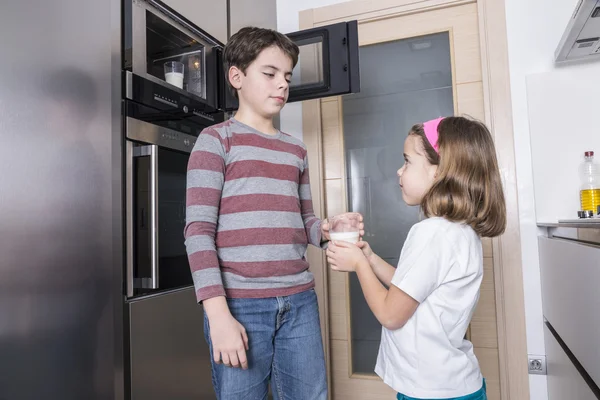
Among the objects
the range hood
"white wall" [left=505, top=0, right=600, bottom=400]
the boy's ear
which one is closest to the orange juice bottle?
"white wall" [left=505, top=0, right=600, bottom=400]

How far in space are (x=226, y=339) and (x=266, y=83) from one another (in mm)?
596

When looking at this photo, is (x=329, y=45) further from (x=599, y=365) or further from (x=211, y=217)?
(x=599, y=365)

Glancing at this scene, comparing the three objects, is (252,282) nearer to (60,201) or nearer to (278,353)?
(278,353)

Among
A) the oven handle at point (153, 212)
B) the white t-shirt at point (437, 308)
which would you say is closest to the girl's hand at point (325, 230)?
the white t-shirt at point (437, 308)

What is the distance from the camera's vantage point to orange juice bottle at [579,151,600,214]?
64.6 inches

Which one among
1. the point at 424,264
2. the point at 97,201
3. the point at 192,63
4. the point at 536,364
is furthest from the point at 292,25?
the point at 536,364

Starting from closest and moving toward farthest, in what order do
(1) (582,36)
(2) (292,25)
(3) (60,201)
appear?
(3) (60,201), (1) (582,36), (2) (292,25)

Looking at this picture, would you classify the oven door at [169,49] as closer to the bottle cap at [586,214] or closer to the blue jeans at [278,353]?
the blue jeans at [278,353]

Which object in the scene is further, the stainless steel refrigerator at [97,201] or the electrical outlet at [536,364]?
the electrical outlet at [536,364]

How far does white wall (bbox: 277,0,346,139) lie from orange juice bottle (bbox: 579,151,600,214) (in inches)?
47.2

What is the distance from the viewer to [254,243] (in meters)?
1.01

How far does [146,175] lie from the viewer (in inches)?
51.8

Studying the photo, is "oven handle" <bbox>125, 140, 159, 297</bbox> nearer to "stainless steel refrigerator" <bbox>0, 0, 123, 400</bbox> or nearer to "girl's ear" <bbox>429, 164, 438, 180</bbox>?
"stainless steel refrigerator" <bbox>0, 0, 123, 400</bbox>

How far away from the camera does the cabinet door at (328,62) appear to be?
151cm
